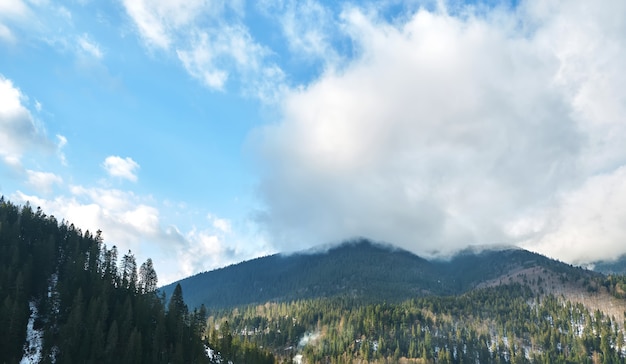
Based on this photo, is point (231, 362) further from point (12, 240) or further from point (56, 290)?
point (12, 240)

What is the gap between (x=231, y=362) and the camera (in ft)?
557

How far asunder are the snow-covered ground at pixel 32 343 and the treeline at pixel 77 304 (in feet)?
0.82

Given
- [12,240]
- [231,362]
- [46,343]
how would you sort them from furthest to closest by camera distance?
[231,362], [12,240], [46,343]

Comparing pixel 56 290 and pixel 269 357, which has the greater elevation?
pixel 56 290

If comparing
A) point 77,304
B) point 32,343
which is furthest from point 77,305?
point 32,343

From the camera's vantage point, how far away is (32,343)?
122562 millimetres

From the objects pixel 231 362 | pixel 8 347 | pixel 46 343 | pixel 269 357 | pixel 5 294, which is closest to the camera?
pixel 8 347

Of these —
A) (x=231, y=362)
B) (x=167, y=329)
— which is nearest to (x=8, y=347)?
(x=167, y=329)

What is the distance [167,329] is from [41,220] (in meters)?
72.6

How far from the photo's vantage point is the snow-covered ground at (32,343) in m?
117

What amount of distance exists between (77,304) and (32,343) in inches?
559

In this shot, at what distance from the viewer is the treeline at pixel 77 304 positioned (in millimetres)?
121000

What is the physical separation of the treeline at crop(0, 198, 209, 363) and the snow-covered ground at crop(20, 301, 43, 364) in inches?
9.8

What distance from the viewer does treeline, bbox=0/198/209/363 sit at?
12100cm
